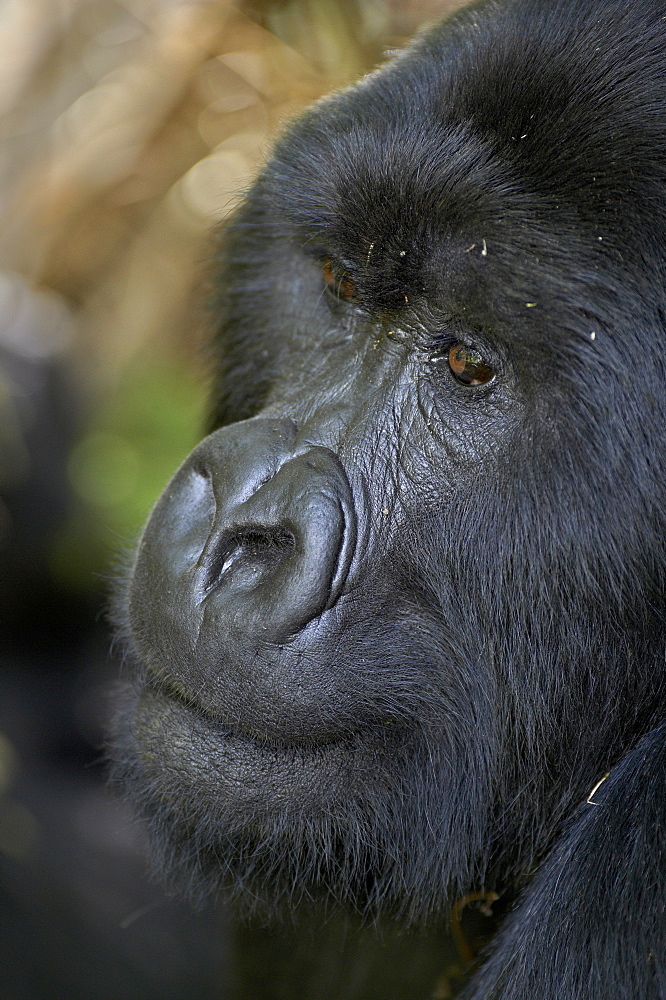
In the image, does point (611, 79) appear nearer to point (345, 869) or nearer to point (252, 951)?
point (345, 869)

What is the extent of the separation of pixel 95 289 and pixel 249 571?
12.4 feet

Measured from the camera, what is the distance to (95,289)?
5.11m

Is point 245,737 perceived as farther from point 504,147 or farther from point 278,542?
point 504,147

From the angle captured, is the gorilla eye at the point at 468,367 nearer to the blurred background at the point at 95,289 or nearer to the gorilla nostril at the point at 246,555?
the gorilla nostril at the point at 246,555

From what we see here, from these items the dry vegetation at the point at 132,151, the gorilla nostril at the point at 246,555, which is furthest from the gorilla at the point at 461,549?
the dry vegetation at the point at 132,151

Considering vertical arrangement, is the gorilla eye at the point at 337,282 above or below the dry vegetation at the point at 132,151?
below

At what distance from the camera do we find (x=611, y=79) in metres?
1.60

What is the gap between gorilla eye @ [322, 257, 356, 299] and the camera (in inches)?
75.3

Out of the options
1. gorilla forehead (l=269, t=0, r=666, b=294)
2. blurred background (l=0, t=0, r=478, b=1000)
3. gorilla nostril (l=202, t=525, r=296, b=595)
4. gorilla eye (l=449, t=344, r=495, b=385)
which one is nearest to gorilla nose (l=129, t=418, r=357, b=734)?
gorilla nostril (l=202, t=525, r=296, b=595)

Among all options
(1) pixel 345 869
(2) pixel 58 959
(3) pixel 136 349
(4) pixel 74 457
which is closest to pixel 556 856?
(1) pixel 345 869

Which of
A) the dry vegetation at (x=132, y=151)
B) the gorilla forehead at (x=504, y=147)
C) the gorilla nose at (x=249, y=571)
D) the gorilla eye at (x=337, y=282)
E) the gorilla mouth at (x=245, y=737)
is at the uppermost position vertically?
the dry vegetation at (x=132, y=151)

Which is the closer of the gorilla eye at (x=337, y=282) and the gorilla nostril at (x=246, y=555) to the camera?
the gorilla nostril at (x=246, y=555)

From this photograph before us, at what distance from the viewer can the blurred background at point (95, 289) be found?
12.4 ft

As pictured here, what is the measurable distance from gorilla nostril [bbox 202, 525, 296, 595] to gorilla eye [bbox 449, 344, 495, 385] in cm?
37
